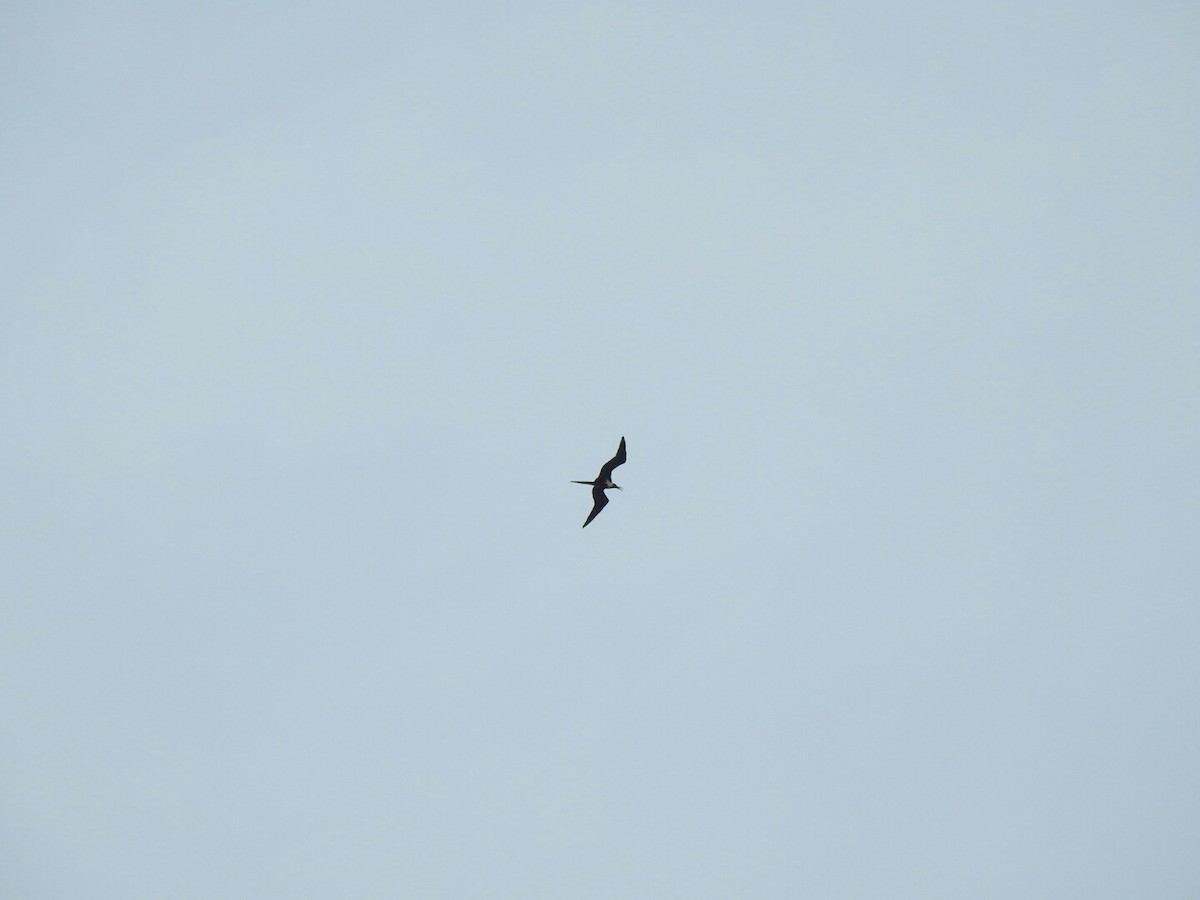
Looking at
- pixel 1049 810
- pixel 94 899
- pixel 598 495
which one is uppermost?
pixel 1049 810

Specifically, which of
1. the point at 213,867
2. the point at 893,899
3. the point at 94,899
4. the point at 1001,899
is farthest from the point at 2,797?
the point at 1001,899

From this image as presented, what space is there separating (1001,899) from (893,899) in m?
23.4

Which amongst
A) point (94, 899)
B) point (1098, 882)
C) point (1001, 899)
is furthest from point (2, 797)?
point (1098, 882)

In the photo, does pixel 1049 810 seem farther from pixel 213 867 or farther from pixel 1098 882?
pixel 213 867

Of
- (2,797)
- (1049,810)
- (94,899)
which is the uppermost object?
(1049,810)

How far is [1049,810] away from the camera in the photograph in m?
181

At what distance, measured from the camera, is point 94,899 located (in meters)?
174

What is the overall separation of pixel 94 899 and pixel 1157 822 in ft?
658

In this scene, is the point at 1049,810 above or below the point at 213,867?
above

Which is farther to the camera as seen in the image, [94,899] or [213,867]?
[94,899]

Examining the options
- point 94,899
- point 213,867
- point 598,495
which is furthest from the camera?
point 94,899

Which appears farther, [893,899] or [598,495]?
[893,899]

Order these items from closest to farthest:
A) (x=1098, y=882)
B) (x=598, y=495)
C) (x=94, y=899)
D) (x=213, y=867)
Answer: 1. (x=598, y=495)
2. (x=213, y=867)
3. (x=94, y=899)
4. (x=1098, y=882)

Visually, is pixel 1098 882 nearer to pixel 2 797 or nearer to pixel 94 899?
pixel 94 899
